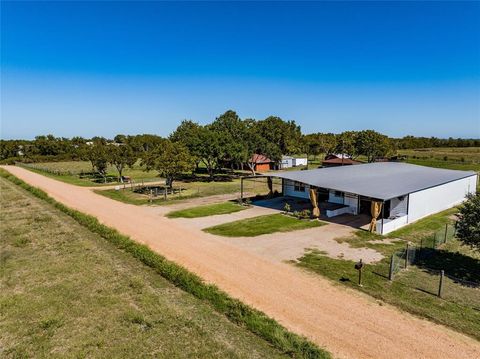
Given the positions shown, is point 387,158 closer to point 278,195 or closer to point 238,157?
point 238,157

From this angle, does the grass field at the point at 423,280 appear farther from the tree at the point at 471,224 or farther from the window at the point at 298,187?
the window at the point at 298,187

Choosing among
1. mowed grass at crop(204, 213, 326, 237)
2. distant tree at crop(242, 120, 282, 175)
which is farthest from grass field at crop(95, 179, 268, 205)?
mowed grass at crop(204, 213, 326, 237)

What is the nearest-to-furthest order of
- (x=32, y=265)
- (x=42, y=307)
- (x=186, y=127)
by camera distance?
(x=42, y=307) → (x=32, y=265) → (x=186, y=127)

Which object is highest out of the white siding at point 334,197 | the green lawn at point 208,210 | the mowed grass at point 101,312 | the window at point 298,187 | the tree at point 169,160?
the tree at point 169,160

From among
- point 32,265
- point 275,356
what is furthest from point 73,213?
point 275,356

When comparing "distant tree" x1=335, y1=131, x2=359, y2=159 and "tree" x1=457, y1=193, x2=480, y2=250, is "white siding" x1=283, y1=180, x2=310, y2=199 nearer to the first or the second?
"tree" x1=457, y1=193, x2=480, y2=250

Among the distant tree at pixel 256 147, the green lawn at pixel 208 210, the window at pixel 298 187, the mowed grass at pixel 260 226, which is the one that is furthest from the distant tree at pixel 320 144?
the mowed grass at pixel 260 226

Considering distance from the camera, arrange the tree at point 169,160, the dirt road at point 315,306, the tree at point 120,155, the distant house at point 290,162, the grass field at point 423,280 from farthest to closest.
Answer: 1. the distant house at point 290,162
2. the tree at point 120,155
3. the tree at point 169,160
4. the grass field at point 423,280
5. the dirt road at point 315,306
